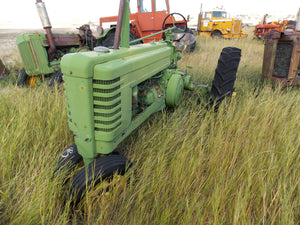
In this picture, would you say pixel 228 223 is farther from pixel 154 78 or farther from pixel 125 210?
pixel 154 78

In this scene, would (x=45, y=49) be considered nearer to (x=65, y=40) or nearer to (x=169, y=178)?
(x=65, y=40)

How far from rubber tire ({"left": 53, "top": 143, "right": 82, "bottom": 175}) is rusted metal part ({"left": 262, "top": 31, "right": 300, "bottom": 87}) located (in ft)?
11.2

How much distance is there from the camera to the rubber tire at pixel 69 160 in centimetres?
162

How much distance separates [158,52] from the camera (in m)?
2.32

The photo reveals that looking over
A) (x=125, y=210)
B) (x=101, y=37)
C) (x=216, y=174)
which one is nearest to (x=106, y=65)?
(x=125, y=210)

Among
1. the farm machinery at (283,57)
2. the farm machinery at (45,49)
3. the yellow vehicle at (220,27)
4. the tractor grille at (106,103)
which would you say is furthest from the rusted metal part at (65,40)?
the yellow vehicle at (220,27)

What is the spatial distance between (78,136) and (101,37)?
4519 millimetres

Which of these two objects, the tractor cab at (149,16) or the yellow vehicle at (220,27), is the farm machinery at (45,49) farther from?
the yellow vehicle at (220,27)

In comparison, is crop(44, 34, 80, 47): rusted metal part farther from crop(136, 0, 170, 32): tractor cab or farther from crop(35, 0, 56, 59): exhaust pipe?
crop(136, 0, 170, 32): tractor cab

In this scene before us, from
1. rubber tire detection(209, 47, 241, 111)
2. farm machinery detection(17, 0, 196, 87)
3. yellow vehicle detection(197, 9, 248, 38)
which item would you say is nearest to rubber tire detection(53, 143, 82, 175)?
rubber tire detection(209, 47, 241, 111)

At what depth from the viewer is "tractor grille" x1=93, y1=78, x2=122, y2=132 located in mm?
1393

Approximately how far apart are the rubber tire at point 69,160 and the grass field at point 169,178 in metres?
0.08

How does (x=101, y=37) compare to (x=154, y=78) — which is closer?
(x=154, y=78)

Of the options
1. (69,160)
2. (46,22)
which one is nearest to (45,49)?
(46,22)
